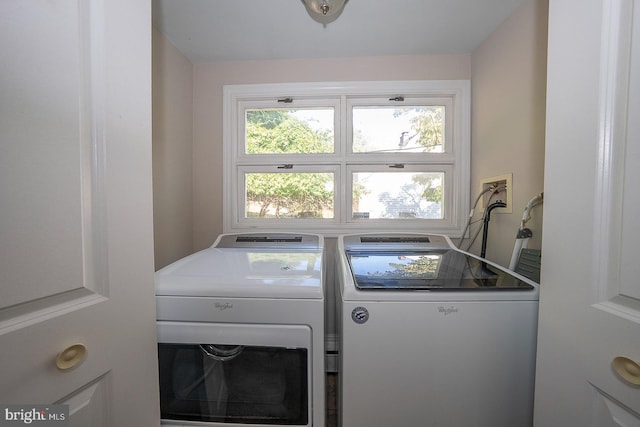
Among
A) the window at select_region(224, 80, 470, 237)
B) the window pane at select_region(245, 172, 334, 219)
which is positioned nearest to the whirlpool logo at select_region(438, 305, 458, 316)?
the window at select_region(224, 80, 470, 237)

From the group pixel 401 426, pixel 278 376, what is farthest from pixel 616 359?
pixel 278 376

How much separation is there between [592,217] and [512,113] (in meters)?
1.06

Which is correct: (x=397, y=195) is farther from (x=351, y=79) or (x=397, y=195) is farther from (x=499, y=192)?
(x=351, y=79)

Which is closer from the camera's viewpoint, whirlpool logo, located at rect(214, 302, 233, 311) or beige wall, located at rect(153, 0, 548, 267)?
whirlpool logo, located at rect(214, 302, 233, 311)

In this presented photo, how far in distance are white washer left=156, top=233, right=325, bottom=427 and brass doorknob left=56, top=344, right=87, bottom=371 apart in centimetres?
33

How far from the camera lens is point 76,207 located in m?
0.46

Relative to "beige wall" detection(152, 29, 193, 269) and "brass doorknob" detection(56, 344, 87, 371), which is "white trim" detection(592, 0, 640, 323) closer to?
"brass doorknob" detection(56, 344, 87, 371)

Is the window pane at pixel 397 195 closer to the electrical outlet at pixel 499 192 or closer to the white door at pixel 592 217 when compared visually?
the electrical outlet at pixel 499 192

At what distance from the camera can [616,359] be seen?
49cm

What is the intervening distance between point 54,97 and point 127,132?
14 centimetres

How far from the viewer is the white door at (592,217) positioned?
473 millimetres

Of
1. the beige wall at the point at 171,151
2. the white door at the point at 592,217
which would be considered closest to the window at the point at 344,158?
the beige wall at the point at 171,151

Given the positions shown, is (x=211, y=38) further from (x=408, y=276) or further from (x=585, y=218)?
(x=585, y=218)

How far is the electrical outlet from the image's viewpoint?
1309 mm
